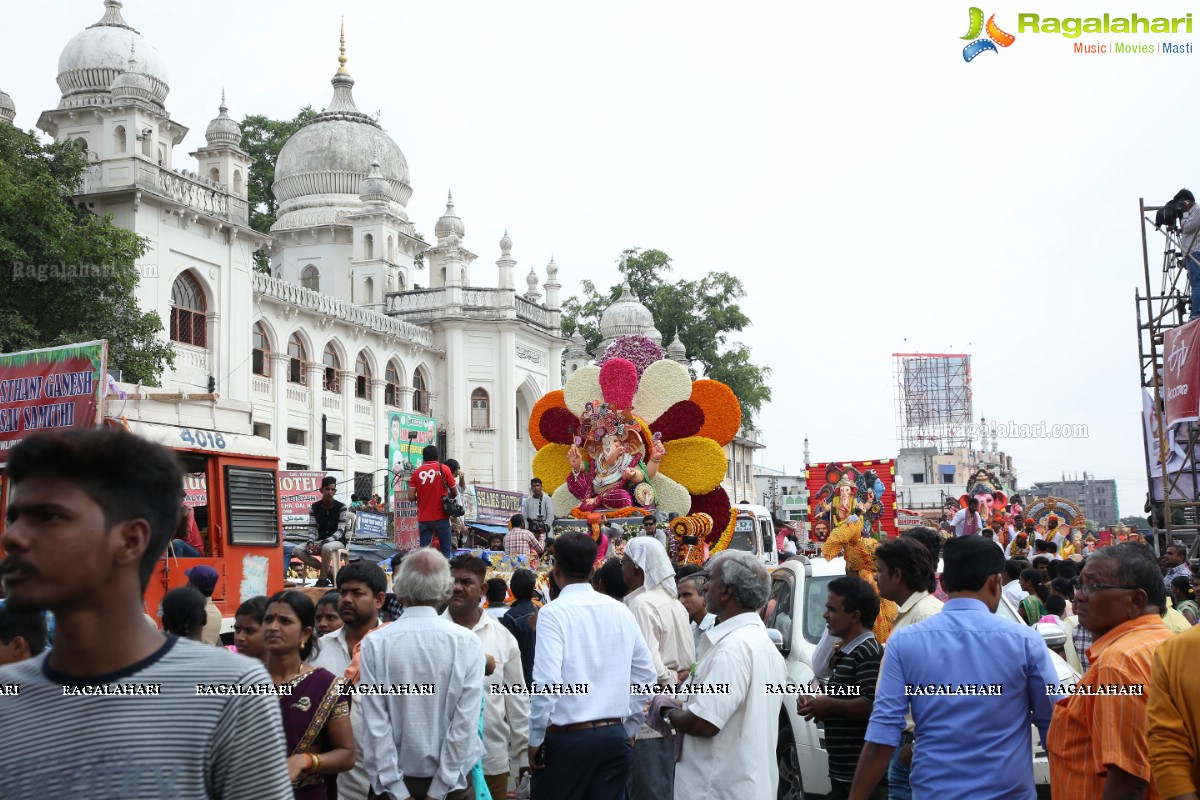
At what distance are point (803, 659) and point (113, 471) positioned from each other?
5.75 meters

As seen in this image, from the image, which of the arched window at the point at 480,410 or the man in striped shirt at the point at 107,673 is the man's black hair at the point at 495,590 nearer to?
the man in striped shirt at the point at 107,673

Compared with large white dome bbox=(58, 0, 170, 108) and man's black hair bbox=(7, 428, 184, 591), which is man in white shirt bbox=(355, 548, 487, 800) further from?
large white dome bbox=(58, 0, 170, 108)

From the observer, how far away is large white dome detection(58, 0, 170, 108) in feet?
106

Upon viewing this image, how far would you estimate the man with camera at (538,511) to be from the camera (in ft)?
52.8

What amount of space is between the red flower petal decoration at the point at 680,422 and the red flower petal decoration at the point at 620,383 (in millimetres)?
497

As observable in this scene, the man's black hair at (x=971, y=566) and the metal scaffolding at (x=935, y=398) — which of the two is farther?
the metal scaffolding at (x=935, y=398)

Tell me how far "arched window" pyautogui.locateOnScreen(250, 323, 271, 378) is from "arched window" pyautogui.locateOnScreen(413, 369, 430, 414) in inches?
309

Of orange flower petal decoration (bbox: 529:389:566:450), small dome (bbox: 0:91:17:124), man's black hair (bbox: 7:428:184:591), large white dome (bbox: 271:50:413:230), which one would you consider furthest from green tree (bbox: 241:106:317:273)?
man's black hair (bbox: 7:428:184:591)

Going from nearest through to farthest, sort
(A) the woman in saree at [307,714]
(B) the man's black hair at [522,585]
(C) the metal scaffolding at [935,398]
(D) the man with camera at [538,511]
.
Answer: (A) the woman in saree at [307,714]
(B) the man's black hair at [522,585]
(D) the man with camera at [538,511]
(C) the metal scaffolding at [935,398]

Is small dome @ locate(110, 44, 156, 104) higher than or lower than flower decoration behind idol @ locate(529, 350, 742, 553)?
higher

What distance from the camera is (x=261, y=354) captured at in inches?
1374

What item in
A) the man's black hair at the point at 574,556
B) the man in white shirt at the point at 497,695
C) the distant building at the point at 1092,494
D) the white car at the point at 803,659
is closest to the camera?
the man's black hair at the point at 574,556

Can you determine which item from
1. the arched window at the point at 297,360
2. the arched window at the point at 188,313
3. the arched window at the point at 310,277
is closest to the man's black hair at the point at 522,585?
the arched window at the point at 188,313

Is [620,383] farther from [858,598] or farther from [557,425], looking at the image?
[858,598]
